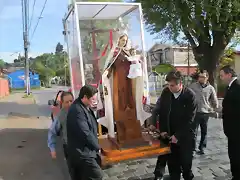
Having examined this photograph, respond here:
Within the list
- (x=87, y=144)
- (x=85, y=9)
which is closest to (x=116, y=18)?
(x=85, y=9)

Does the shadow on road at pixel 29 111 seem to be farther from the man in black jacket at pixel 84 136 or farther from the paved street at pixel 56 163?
the man in black jacket at pixel 84 136

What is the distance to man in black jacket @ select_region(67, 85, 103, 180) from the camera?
11.3 feet

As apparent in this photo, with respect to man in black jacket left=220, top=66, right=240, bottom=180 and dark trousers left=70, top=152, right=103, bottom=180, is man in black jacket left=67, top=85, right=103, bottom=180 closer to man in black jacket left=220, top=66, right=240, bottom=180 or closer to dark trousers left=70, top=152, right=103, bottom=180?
dark trousers left=70, top=152, right=103, bottom=180

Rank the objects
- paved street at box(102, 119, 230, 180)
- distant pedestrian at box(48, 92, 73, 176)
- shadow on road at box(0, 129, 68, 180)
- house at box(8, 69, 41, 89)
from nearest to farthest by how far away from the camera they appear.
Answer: distant pedestrian at box(48, 92, 73, 176) → paved street at box(102, 119, 230, 180) → shadow on road at box(0, 129, 68, 180) → house at box(8, 69, 41, 89)

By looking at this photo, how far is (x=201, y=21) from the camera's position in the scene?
13578 mm

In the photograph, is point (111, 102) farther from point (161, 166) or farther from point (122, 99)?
point (161, 166)

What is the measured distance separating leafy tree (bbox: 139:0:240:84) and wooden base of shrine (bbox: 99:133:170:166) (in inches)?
338

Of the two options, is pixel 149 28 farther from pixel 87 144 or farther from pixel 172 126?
pixel 87 144

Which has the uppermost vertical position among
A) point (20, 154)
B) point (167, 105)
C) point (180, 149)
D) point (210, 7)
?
point (210, 7)

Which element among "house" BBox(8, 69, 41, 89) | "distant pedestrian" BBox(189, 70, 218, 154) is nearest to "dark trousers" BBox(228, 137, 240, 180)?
"distant pedestrian" BBox(189, 70, 218, 154)

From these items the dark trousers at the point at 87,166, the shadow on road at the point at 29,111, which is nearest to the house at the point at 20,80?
the shadow on road at the point at 29,111

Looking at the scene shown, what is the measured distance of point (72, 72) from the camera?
23.2ft

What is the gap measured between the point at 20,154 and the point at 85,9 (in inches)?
143

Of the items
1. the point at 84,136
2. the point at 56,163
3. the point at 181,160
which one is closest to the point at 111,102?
the point at 181,160
